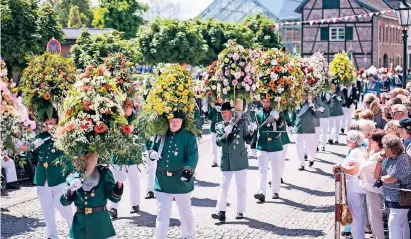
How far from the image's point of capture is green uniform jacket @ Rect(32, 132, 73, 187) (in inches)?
397

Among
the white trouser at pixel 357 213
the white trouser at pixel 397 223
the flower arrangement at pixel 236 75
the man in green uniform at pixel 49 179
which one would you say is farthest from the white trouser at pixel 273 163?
the white trouser at pixel 397 223

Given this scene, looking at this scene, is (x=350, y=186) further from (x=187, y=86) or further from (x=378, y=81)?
(x=378, y=81)

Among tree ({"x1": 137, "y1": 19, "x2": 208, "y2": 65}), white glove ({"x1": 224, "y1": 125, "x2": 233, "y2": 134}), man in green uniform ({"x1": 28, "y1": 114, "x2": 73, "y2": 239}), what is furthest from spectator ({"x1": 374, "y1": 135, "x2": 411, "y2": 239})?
tree ({"x1": 137, "y1": 19, "x2": 208, "y2": 65})

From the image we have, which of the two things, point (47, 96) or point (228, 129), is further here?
point (228, 129)

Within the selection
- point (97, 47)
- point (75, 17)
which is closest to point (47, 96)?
point (97, 47)

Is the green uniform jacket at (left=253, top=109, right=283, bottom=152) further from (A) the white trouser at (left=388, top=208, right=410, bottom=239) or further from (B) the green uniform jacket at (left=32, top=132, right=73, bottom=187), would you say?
(A) the white trouser at (left=388, top=208, right=410, bottom=239)

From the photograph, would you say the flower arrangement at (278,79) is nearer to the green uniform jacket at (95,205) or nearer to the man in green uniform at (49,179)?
the man in green uniform at (49,179)

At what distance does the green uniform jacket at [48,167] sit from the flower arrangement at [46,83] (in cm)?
43

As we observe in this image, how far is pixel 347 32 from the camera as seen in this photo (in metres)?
57.4

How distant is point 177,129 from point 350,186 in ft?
8.23

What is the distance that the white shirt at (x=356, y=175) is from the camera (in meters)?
9.43

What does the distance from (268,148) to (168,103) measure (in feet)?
12.0

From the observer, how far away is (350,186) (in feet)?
32.5

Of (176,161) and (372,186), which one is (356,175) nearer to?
(372,186)
